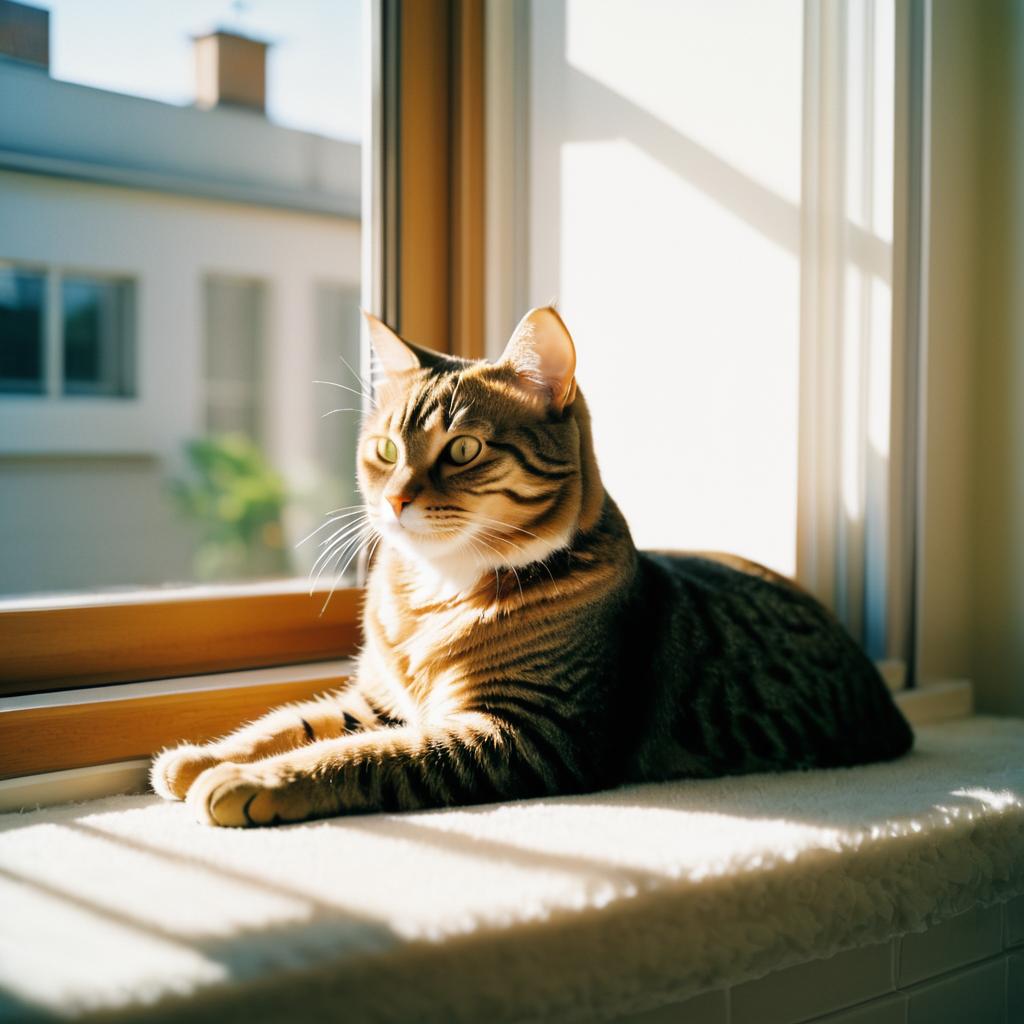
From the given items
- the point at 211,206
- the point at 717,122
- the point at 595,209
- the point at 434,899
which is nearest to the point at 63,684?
the point at 434,899

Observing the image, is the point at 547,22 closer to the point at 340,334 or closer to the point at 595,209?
the point at 595,209

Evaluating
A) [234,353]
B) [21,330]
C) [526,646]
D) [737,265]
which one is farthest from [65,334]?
[234,353]

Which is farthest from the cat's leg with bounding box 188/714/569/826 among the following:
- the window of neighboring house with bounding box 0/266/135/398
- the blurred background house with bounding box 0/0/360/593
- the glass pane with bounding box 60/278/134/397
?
the glass pane with bounding box 60/278/134/397

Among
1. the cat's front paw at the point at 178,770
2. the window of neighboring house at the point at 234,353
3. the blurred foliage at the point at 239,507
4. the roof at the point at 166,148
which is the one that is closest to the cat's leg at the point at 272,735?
the cat's front paw at the point at 178,770

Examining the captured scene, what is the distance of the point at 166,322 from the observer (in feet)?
13.8

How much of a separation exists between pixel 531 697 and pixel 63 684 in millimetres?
570

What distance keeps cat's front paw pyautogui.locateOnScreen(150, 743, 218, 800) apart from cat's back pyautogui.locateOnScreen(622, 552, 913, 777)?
0.46 metres

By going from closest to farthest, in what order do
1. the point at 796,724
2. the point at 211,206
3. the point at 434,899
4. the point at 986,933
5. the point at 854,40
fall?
1. the point at 434,899
2. the point at 986,933
3. the point at 796,724
4. the point at 854,40
5. the point at 211,206

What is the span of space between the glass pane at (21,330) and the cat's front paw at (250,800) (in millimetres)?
1080

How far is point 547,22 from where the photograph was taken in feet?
5.19

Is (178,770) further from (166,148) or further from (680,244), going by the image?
(166,148)

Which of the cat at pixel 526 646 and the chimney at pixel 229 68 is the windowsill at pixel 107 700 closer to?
the cat at pixel 526 646

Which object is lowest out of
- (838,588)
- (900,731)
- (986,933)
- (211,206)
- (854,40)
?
(986,933)

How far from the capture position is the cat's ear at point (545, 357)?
1067 millimetres
